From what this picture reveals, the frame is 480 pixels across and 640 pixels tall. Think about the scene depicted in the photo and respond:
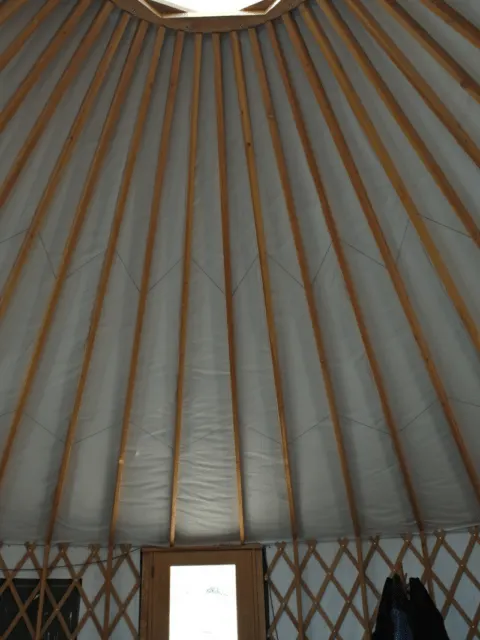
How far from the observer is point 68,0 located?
110 inches

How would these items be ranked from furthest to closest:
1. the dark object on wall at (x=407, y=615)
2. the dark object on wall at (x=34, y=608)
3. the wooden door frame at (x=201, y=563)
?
the wooden door frame at (x=201, y=563) → the dark object on wall at (x=34, y=608) → the dark object on wall at (x=407, y=615)

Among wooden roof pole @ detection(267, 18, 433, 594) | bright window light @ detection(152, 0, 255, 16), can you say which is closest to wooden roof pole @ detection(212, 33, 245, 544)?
bright window light @ detection(152, 0, 255, 16)

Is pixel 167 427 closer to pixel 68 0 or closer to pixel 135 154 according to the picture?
pixel 135 154

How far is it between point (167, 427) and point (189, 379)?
36cm

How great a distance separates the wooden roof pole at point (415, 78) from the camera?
272cm

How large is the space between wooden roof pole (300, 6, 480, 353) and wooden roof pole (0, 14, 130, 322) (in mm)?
812

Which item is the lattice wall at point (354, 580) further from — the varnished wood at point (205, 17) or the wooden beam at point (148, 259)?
the varnished wood at point (205, 17)

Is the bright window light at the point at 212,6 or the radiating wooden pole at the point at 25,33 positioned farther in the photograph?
the bright window light at the point at 212,6

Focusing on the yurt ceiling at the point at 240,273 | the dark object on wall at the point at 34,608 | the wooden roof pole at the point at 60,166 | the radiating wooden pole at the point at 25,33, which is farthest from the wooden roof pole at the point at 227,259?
the dark object on wall at the point at 34,608

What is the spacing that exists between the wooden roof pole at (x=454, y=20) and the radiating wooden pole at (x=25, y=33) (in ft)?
4.70

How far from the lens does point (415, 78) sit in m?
2.79

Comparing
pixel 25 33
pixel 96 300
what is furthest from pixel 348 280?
pixel 25 33

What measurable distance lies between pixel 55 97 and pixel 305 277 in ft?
4.73

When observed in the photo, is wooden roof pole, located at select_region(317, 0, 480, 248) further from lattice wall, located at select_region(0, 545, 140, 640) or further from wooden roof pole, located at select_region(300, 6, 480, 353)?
lattice wall, located at select_region(0, 545, 140, 640)
